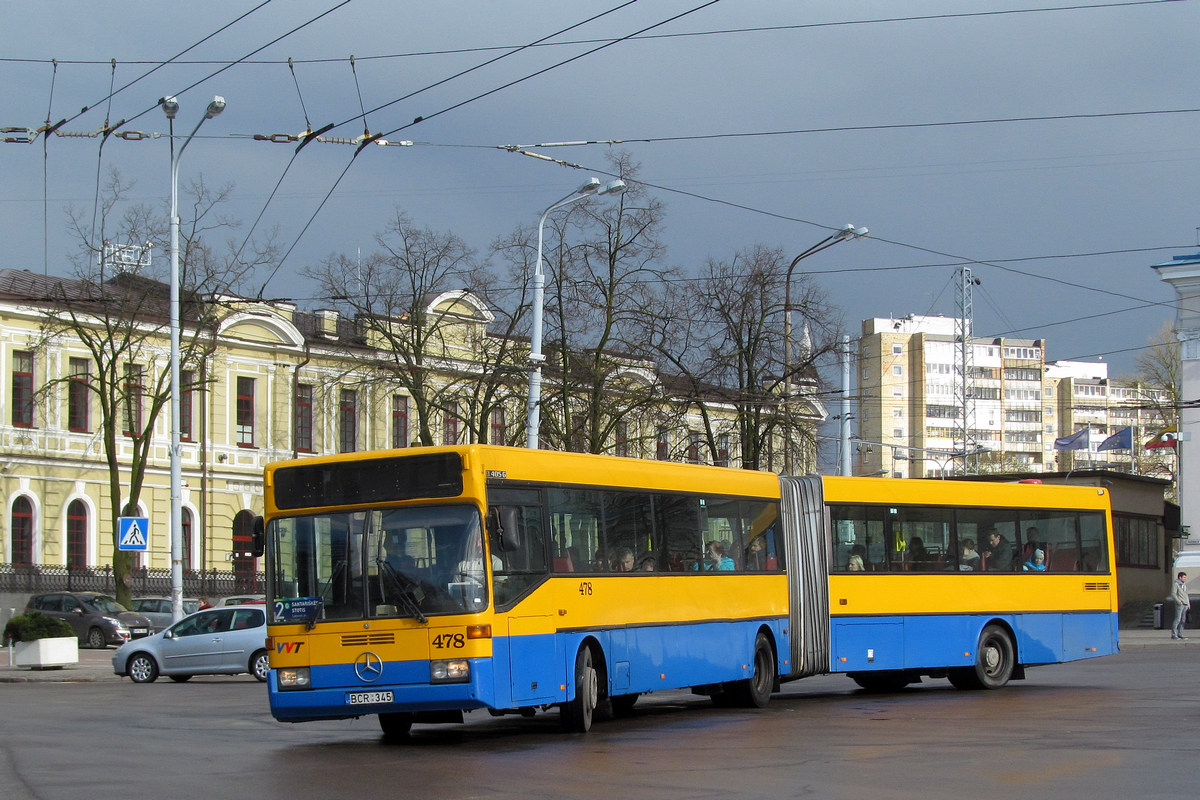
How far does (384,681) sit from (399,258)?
32.1 metres

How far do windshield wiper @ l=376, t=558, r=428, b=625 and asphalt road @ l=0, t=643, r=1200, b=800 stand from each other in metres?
1.28

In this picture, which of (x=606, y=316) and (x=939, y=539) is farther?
(x=606, y=316)

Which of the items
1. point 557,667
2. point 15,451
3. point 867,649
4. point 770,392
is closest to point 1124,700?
point 867,649

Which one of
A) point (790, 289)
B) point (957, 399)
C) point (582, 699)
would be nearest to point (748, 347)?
point (790, 289)

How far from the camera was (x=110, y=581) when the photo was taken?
162ft

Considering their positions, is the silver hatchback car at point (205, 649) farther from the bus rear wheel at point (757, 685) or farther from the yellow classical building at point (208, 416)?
the yellow classical building at point (208, 416)

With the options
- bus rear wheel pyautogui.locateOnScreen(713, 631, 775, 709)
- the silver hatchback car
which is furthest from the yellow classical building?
bus rear wheel pyautogui.locateOnScreen(713, 631, 775, 709)

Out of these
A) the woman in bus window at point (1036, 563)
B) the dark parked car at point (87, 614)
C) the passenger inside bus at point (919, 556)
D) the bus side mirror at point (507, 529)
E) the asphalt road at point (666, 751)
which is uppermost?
the bus side mirror at point (507, 529)

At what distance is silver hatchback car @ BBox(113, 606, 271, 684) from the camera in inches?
1114

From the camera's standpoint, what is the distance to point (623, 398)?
4128cm

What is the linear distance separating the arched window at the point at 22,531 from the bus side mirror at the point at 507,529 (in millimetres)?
38028

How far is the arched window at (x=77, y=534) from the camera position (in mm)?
50250

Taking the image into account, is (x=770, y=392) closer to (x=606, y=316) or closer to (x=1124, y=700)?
(x=606, y=316)

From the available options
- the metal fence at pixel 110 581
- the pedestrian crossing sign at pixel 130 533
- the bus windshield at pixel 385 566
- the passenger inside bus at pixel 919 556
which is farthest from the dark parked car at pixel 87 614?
the bus windshield at pixel 385 566
